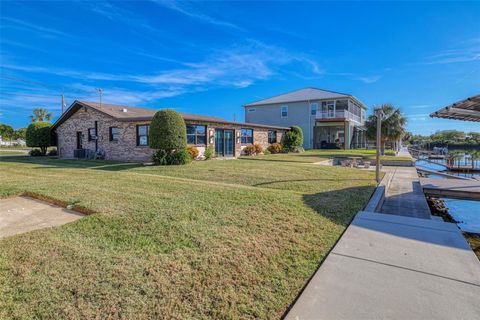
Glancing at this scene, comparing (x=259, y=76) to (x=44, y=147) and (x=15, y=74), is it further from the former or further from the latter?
(x=15, y=74)

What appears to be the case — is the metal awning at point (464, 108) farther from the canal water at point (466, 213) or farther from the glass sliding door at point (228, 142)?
the glass sliding door at point (228, 142)

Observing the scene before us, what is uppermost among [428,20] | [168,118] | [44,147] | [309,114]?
[428,20]

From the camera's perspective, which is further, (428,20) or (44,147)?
(44,147)

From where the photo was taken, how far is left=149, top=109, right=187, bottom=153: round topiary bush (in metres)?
13.5

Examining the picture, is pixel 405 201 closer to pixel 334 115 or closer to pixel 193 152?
pixel 193 152

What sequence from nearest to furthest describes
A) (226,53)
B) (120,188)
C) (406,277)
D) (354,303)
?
(354,303) < (406,277) < (120,188) < (226,53)

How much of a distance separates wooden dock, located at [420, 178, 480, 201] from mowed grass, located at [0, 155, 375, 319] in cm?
523

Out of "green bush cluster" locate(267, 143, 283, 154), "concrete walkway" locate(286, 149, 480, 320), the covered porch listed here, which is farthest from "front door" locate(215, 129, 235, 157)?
"concrete walkway" locate(286, 149, 480, 320)

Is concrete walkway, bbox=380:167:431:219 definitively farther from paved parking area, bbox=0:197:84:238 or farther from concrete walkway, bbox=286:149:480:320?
paved parking area, bbox=0:197:84:238

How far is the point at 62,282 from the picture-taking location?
9.13 ft

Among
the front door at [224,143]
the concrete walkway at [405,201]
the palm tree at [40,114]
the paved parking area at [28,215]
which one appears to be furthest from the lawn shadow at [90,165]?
the palm tree at [40,114]

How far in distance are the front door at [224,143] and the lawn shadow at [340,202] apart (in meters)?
12.7

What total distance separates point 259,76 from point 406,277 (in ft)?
88.0

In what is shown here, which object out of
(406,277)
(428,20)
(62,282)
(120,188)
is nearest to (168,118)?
(120,188)
